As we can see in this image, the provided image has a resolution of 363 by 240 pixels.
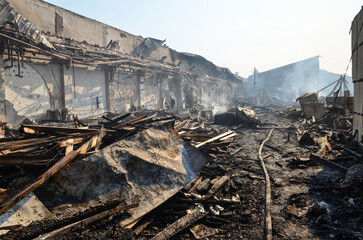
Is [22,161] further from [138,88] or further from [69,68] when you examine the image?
[138,88]

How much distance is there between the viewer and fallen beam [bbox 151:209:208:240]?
8.66ft

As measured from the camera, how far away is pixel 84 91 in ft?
46.5

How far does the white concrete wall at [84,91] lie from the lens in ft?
42.9

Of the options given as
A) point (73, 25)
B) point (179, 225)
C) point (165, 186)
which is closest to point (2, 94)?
point (73, 25)

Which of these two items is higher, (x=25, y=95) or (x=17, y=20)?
(x=17, y=20)

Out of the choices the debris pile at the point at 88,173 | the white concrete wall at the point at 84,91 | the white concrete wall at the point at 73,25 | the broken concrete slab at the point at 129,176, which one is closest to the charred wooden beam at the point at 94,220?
the debris pile at the point at 88,173

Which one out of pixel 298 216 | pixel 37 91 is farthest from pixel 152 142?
pixel 37 91

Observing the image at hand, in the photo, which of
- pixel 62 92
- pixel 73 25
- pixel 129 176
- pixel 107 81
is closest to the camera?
pixel 129 176

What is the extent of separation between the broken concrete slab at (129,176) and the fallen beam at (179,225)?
0.44 metres

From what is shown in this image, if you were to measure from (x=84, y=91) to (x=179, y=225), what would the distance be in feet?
44.9

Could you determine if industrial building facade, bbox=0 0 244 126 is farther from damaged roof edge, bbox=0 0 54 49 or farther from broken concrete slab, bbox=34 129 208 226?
broken concrete slab, bbox=34 129 208 226

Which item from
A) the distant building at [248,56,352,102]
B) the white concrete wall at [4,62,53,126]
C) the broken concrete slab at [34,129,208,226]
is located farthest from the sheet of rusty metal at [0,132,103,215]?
the distant building at [248,56,352,102]

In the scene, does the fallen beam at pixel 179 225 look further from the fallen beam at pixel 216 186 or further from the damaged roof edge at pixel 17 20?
the damaged roof edge at pixel 17 20

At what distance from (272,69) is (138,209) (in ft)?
205
